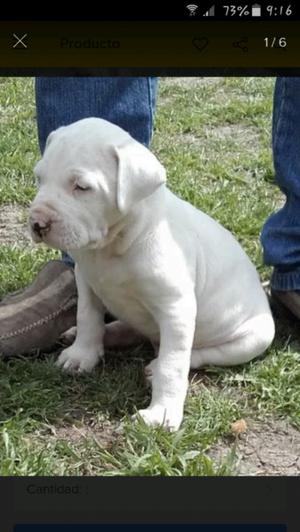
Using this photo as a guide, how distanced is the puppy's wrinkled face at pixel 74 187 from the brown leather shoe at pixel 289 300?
0.73 meters

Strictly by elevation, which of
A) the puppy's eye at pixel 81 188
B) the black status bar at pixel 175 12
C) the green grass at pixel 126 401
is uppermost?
the black status bar at pixel 175 12

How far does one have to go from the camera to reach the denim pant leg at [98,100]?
218 centimetres

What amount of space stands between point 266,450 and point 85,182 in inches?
25.8

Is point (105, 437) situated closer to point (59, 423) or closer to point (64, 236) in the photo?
point (59, 423)

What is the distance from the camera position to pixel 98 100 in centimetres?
221

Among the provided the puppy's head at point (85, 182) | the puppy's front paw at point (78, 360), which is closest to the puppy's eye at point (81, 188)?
the puppy's head at point (85, 182)

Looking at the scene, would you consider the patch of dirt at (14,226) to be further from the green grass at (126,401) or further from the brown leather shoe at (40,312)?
the brown leather shoe at (40,312)

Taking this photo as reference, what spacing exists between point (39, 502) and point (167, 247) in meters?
0.76

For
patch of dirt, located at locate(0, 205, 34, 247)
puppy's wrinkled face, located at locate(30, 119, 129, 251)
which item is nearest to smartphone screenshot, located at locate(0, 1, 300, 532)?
puppy's wrinkled face, located at locate(30, 119, 129, 251)

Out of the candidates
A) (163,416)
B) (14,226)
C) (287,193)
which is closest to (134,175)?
(163,416)

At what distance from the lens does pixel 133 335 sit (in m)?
2.21

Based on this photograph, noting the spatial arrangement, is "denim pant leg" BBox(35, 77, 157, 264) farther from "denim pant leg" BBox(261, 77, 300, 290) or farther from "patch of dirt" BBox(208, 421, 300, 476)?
"patch of dirt" BBox(208, 421, 300, 476)

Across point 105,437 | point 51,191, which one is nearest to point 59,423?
point 105,437

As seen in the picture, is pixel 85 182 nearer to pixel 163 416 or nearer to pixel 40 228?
pixel 40 228
